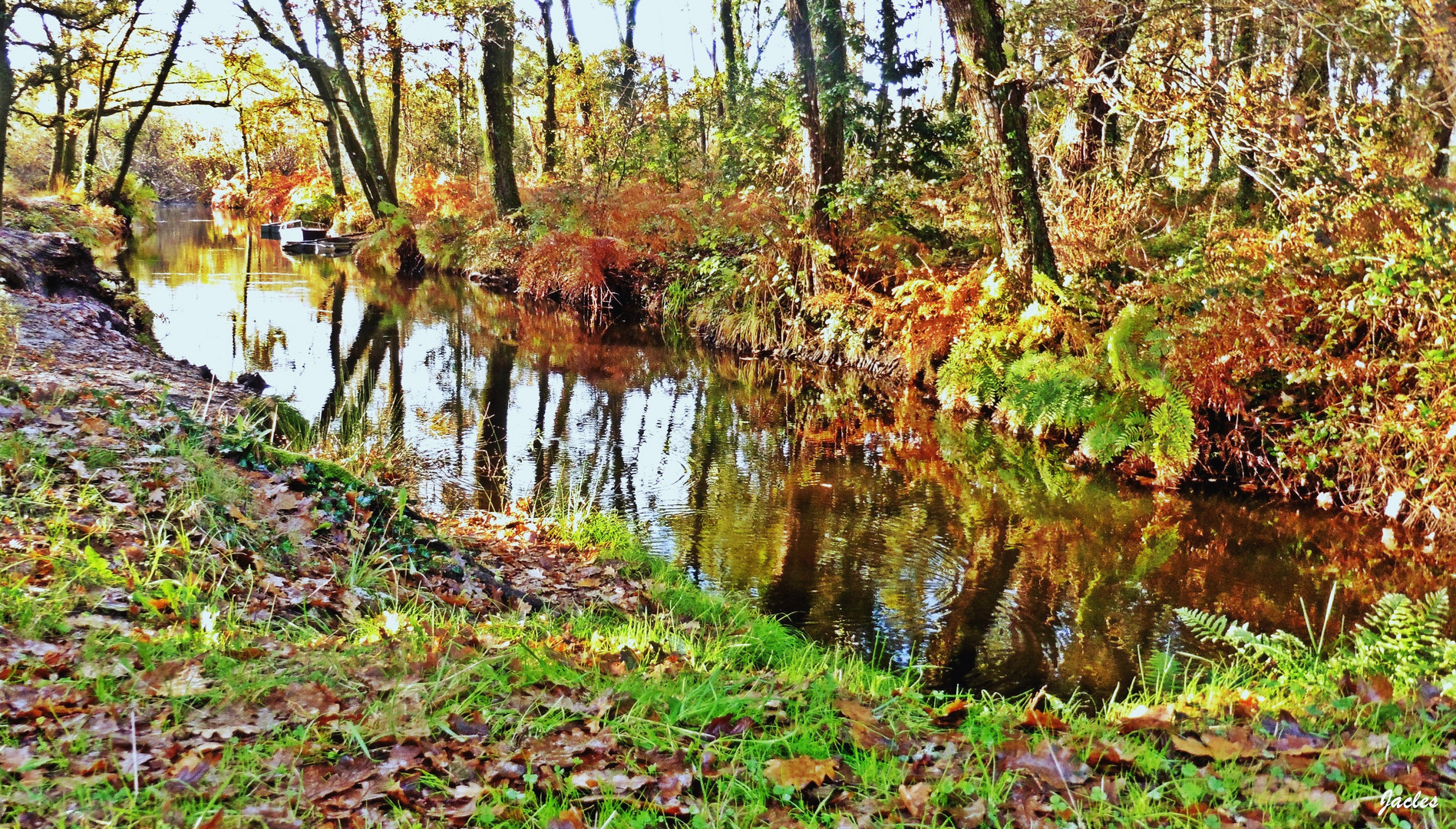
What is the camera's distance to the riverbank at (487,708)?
2.65m

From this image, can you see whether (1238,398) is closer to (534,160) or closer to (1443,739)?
(1443,739)

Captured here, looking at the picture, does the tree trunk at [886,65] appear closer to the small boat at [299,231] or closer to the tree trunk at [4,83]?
the tree trunk at [4,83]

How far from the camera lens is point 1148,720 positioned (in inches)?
133

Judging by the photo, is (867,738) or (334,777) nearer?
(334,777)

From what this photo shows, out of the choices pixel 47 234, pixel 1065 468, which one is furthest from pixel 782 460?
pixel 47 234

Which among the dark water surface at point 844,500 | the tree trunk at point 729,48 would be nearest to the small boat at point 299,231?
the tree trunk at point 729,48

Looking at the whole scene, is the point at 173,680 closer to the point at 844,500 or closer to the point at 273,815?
the point at 273,815

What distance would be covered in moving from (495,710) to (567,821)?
697 mm

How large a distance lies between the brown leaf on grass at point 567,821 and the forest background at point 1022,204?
6557 mm

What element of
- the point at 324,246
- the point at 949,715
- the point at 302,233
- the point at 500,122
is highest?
the point at 500,122

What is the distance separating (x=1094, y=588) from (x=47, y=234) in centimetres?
1733

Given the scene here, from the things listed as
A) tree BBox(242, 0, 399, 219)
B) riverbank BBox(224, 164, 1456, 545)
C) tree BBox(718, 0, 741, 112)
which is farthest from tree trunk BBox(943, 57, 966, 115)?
tree BBox(242, 0, 399, 219)

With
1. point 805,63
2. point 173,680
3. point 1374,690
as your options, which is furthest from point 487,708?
point 805,63

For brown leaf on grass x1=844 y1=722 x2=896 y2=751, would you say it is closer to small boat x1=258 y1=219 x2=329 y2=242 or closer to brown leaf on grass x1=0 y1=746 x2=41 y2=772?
brown leaf on grass x1=0 y1=746 x2=41 y2=772
